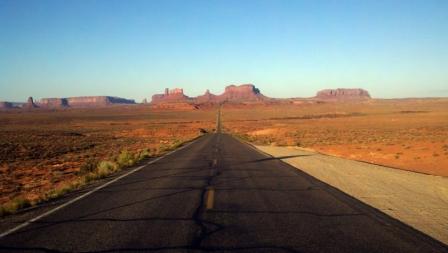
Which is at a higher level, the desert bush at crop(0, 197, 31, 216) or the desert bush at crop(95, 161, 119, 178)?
the desert bush at crop(0, 197, 31, 216)

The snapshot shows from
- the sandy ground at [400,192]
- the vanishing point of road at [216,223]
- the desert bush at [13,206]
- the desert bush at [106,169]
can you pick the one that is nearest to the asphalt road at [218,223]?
the vanishing point of road at [216,223]

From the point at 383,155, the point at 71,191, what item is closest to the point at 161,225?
the point at 71,191

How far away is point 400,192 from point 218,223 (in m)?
6.08

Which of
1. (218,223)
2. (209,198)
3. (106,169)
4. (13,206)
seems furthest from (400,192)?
(106,169)

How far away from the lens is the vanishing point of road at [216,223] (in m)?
6.19

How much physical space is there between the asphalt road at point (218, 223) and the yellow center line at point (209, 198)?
0.06 feet

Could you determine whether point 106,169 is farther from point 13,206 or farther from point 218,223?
point 218,223

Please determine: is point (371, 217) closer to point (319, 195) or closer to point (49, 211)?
point (319, 195)

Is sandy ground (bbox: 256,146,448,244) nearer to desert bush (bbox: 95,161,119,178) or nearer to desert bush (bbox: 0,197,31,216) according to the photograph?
desert bush (bbox: 95,161,119,178)

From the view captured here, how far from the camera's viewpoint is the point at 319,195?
10594 millimetres

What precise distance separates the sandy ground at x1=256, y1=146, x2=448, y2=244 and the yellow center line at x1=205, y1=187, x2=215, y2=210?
3.52m

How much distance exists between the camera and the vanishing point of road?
6.19 metres

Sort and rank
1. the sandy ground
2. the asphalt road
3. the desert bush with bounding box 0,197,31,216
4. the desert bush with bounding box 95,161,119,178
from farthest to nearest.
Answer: the desert bush with bounding box 95,161,119,178
the desert bush with bounding box 0,197,31,216
the sandy ground
the asphalt road

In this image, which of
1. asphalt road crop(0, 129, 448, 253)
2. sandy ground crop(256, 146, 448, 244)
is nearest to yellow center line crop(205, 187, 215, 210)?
asphalt road crop(0, 129, 448, 253)
